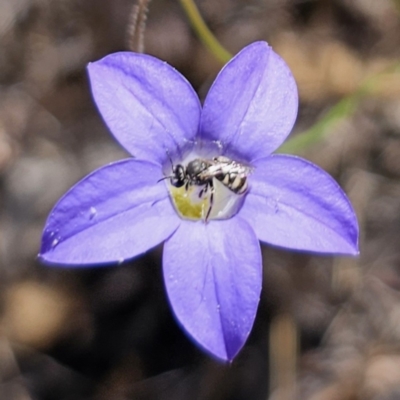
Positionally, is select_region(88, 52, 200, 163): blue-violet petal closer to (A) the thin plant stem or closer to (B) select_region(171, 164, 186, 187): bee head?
(B) select_region(171, 164, 186, 187): bee head

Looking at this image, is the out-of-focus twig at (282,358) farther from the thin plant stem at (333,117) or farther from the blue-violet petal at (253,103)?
the blue-violet petal at (253,103)

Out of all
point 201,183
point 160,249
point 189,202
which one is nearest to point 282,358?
point 160,249

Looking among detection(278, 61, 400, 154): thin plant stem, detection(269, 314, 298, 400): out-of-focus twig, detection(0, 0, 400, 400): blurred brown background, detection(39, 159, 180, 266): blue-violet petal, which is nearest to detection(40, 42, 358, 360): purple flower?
detection(39, 159, 180, 266): blue-violet petal

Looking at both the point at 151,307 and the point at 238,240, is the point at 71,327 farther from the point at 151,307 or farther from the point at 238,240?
the point at 238,240

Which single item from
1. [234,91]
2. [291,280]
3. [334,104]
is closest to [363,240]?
[291,280]

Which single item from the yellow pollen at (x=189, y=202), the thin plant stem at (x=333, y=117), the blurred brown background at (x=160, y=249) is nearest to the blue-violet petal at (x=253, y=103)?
the yellow pollen at (x=189, y=202)
